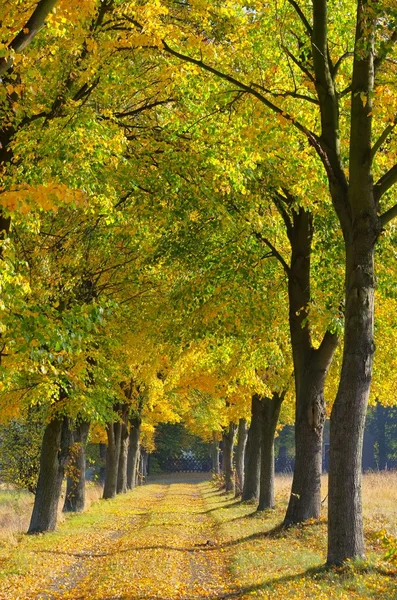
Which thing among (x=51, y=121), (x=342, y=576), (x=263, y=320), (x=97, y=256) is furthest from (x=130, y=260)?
(x=342, y=576)

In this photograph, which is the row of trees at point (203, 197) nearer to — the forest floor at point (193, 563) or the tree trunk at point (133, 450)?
the forest floor at point (193, 563)

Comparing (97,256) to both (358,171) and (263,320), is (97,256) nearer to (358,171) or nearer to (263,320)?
(263,320)

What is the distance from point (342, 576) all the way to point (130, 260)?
11.5 m

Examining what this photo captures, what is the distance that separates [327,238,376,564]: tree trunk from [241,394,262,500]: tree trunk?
16147mm

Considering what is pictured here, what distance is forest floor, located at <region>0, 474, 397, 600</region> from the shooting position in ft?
31.4

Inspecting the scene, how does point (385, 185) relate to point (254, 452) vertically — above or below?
above

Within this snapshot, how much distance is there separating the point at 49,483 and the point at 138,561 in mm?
6734

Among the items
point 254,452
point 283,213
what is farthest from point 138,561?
point 254,452

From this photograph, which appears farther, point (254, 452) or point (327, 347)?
point (254, 452)

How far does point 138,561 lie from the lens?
13.0m

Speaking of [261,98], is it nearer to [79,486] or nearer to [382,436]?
[79,486]

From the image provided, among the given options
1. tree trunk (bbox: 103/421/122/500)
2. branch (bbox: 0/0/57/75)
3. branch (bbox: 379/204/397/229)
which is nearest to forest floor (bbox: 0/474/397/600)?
branch (bbox: 379/204/397/229)

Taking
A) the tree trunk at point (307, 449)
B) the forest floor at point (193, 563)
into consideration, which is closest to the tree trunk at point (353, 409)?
the forest floor at point (193, 563)

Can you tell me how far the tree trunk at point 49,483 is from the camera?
18.9 metres
